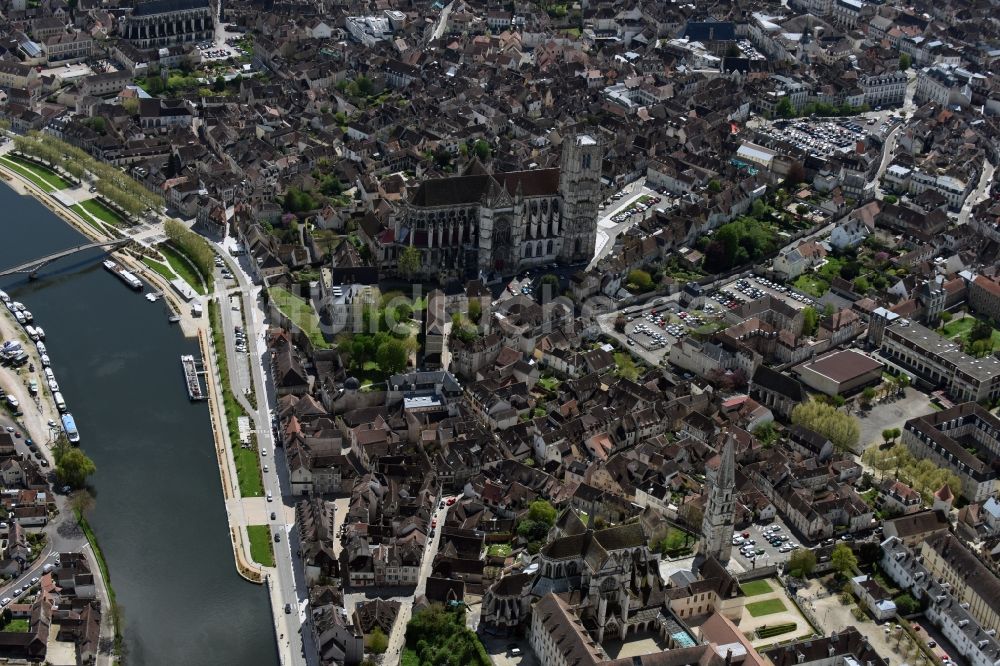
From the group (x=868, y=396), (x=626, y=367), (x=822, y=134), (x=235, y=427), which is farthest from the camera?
(x=822, y=134)

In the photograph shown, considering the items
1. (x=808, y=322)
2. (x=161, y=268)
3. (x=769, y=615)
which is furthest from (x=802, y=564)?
(x=161, y=268)

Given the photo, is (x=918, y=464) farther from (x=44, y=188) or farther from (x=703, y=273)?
(x=44, y=188)

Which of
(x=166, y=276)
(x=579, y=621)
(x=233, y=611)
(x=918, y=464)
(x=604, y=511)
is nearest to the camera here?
(x=579, y=621)

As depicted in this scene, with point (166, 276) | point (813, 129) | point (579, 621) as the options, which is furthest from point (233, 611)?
point (813, 129)

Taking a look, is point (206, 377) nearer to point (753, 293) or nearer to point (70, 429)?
point (70, 429)

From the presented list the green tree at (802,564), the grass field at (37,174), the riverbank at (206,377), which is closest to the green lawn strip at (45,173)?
the grass field at (37,174)

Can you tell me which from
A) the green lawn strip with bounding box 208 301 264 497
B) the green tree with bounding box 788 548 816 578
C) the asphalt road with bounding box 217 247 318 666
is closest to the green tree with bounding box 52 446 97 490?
the green lawn strip with bounding box 208 301 264 497

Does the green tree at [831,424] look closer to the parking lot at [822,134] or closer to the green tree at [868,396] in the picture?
the green tree at [868,396]
